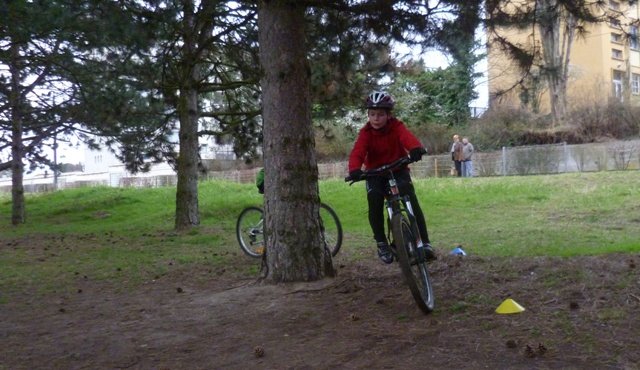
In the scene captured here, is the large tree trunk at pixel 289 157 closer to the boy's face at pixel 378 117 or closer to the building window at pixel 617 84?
the boy's face at pixel 378 117

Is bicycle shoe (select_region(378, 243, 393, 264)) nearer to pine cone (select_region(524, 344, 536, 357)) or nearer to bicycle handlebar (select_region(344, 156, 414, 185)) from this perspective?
bicycle handlebar (select_region(344, 156, 414, 185))

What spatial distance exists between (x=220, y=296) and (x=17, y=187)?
16.9 metres

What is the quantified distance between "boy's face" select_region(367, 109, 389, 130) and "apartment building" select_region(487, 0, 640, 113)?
2.36 metres

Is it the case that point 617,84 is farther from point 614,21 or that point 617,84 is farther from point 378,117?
point 378,117

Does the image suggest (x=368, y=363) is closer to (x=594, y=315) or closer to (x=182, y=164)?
(x=594, y=315)

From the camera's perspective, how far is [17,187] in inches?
833

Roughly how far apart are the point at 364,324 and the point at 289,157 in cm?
210

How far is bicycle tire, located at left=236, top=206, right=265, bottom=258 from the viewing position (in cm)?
993

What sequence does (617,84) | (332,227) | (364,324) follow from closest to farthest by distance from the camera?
(364,324) < (332,227) < (617,84)

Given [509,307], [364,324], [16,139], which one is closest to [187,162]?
[16,139]

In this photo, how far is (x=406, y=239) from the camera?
539cm

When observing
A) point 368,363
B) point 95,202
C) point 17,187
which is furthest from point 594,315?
point 95,202

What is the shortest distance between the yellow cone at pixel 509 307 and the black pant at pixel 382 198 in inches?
35.1

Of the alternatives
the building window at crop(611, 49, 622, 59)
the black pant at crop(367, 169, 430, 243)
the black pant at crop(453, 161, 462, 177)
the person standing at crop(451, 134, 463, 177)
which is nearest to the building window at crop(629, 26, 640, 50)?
the black pant at crop(367, 169, 430, 243)
